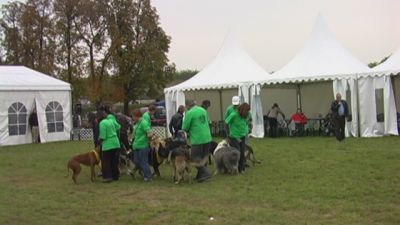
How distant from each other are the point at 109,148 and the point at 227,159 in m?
2.35

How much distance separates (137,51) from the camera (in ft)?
130

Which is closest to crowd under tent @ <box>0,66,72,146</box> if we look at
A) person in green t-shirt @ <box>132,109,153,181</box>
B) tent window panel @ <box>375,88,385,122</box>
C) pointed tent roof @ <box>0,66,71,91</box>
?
pointed tent roof @ <box>0,66,71,91</box>

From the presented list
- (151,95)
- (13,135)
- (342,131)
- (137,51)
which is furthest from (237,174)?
(151,95)

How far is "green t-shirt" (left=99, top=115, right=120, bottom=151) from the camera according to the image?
10.2m

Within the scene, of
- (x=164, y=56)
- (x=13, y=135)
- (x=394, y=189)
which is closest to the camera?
(x=394, y=189)

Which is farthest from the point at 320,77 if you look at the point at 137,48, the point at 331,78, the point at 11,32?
the point at 11,32

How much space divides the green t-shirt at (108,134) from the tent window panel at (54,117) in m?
13.4

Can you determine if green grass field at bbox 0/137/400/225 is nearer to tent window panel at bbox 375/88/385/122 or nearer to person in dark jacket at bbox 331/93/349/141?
person in dark jacket at bbox 331/93/349/141

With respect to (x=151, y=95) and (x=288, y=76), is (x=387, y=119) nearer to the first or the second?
(x=288, y=76)

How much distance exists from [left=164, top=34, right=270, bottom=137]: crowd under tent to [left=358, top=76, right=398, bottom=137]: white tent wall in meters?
3.89

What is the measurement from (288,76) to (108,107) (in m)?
10.1

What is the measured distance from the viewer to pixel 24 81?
2278 centimetres

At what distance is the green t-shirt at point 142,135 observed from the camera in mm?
10150

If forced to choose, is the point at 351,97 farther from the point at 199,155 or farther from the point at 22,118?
the point at 22,118
